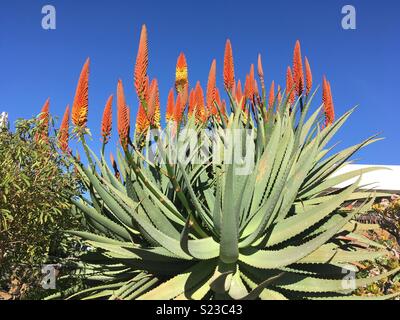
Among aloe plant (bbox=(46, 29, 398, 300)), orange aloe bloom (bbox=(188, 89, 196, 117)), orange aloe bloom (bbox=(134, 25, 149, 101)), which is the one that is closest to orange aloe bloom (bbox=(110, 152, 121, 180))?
aloe plant (bbox=(46, 29, 398, 300))

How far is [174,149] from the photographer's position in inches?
111

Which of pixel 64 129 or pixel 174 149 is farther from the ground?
pixel 64 129

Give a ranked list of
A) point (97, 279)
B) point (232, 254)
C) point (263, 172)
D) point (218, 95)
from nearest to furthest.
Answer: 1. point (232, 254)
2. point (263, 172)
3. point (97, 279)
4. point (218, 95)

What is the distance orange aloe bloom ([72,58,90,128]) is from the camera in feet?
8.00

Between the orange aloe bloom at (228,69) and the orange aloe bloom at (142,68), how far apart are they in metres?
1.16

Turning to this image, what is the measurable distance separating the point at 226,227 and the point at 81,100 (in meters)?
1.12

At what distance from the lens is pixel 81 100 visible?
245cm

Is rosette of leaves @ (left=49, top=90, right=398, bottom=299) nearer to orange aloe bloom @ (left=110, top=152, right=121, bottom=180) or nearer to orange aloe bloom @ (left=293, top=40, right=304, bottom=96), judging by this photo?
orange aloe bloom @ (left=293, top=40, right=304, bottom=96)

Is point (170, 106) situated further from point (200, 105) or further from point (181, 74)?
point (200, 105)

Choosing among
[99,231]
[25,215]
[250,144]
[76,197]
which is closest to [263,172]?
[250,144]

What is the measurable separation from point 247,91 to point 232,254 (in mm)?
1693

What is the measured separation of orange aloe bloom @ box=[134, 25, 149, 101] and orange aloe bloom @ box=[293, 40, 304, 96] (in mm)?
1476

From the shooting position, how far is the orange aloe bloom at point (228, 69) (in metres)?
3.22
